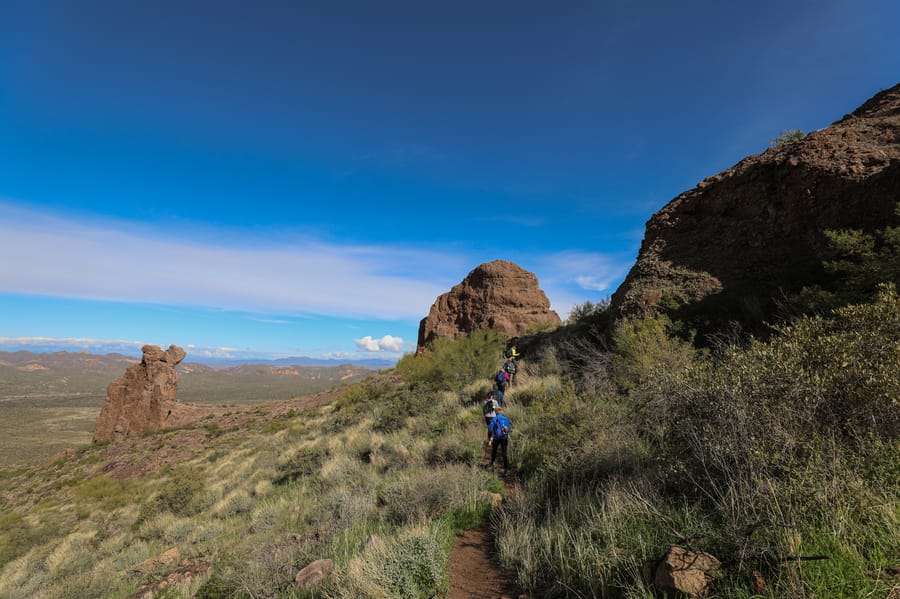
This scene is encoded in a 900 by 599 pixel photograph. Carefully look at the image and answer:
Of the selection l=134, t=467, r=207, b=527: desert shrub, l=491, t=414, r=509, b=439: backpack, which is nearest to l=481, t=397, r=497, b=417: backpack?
l=491, t=414, r=509, b=439: backpack

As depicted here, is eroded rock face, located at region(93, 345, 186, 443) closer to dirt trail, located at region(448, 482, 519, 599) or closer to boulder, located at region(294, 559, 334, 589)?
boulder, located at region(294, 559, 334, 589)

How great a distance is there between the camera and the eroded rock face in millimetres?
37156

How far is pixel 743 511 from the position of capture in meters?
3.00

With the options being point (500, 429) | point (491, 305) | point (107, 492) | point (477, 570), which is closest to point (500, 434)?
point (500, 429)

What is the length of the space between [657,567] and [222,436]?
37.0 meters

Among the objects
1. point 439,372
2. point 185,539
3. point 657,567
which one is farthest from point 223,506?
point 657,567

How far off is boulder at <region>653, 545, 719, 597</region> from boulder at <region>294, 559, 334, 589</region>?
12.6 ft

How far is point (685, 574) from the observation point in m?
2.65

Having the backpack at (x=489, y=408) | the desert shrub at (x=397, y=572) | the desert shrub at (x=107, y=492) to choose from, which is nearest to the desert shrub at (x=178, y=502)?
the desert shrub at (x=107, y=492)

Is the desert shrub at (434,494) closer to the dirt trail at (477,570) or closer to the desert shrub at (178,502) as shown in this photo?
the dirt trail at (477,570)

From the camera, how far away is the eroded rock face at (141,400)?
122ft

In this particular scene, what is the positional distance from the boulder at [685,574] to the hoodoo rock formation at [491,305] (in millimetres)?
42668

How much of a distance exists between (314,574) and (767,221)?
1578cm

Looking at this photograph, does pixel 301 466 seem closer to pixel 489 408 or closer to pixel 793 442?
pixel 489 408
